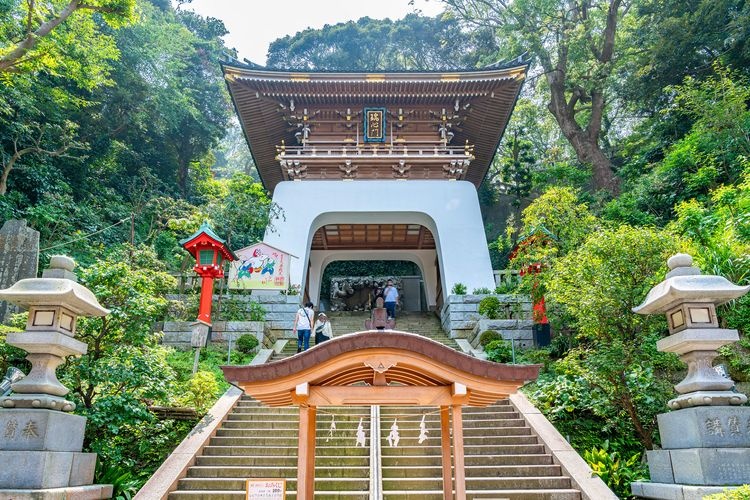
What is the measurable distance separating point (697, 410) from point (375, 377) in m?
3.15

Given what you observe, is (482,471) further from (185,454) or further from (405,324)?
(405,324)

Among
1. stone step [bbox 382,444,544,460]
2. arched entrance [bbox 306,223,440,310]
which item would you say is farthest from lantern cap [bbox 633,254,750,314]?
arched entrance [bbox 306,223,440,310]

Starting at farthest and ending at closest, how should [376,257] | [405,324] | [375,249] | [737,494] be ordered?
[376,257], [375,249], [405,324], [737,494]

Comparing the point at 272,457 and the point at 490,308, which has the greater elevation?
the point at 490,308

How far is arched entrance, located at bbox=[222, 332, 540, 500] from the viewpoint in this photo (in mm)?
4586

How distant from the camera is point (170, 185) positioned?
23.4m

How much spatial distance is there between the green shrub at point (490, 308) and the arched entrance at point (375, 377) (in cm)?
764

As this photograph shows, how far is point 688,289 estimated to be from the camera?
538 cm

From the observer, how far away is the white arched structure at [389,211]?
15.4 meters

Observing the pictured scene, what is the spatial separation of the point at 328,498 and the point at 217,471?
4.77 feet

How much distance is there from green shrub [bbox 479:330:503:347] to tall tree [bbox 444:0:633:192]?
12584 mm

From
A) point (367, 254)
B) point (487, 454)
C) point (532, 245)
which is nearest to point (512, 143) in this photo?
point (367, 254)

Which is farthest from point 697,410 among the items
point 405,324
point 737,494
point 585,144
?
point 585,144

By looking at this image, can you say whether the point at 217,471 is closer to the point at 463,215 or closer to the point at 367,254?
the point at 463,215
